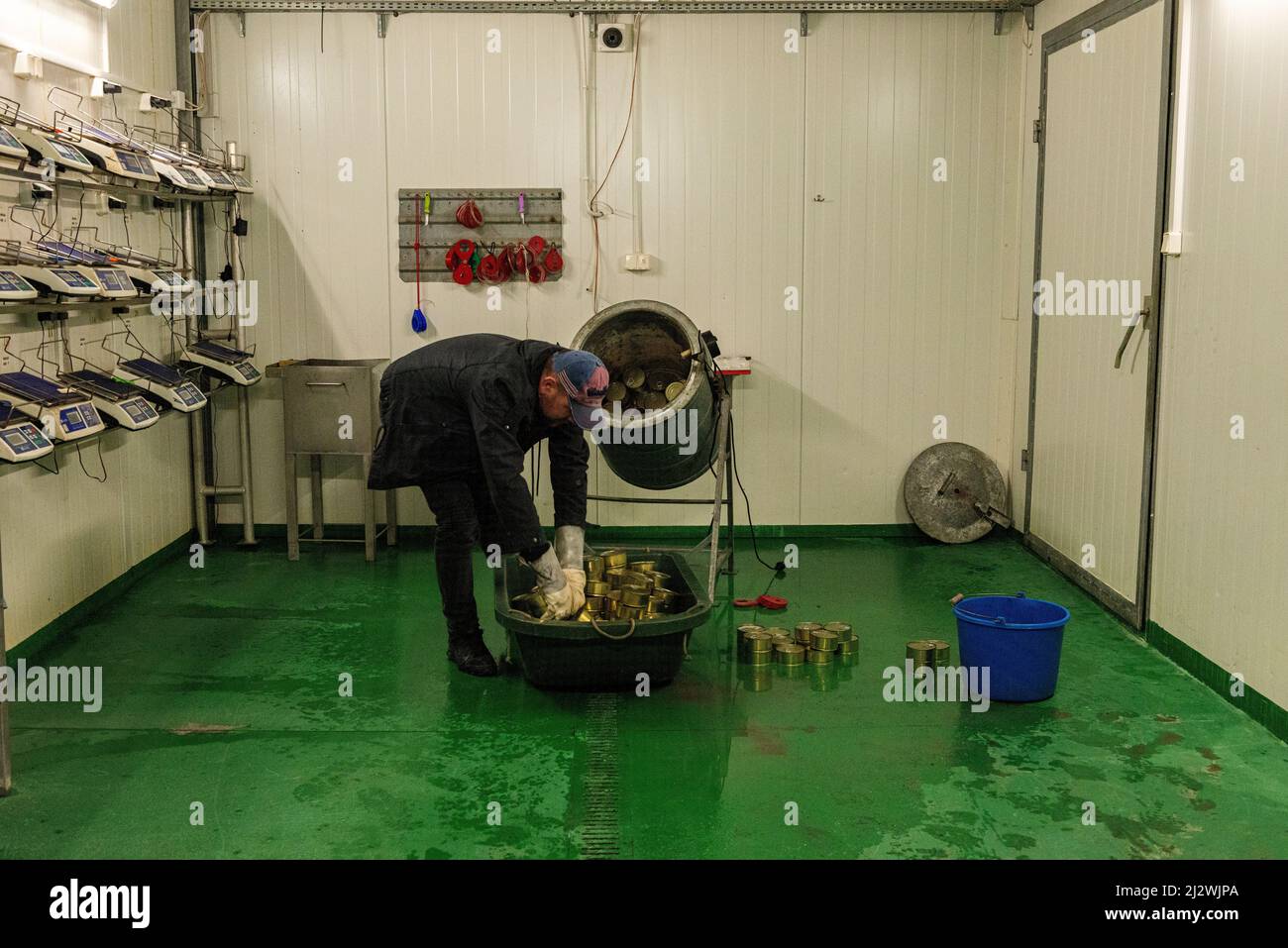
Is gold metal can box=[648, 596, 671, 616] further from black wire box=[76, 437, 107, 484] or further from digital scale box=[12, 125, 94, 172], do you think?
digital scale box=[12, 125, 94, 172]

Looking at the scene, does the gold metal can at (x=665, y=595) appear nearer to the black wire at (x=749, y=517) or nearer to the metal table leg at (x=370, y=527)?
the black wire at (x=749, y=517)

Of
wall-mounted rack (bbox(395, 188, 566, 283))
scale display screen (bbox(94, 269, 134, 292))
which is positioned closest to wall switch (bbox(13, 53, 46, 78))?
scale display screen (bbox(94, 269, 134, 292))

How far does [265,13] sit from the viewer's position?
675cm

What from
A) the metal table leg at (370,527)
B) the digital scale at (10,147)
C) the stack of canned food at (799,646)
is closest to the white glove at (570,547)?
the stack of canned food at (799,646)

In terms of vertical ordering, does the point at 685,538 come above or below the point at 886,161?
below

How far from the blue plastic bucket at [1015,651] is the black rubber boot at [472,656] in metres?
1.73

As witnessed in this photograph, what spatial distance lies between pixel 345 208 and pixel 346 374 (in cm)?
98

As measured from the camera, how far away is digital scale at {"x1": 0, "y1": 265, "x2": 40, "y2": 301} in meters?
4.11

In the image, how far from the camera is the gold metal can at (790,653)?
5.00m

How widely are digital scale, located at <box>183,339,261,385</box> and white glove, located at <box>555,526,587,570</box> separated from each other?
2.35 m

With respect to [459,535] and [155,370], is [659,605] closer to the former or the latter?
[459,535]
